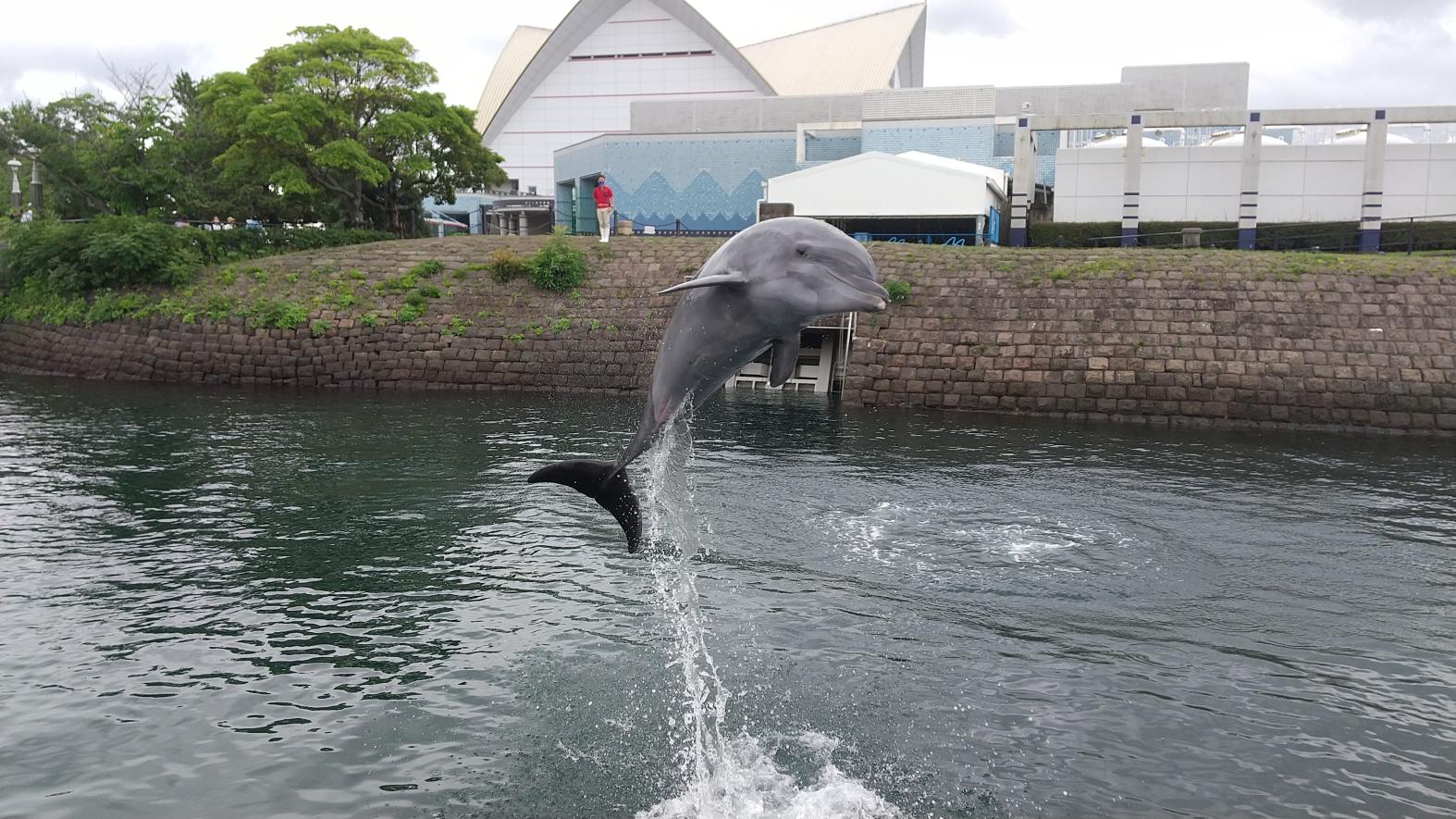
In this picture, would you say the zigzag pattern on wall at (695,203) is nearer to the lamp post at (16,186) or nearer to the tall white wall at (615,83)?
the tall white wall at (615,83)

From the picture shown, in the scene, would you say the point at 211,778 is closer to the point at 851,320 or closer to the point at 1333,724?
the point at 1333,724

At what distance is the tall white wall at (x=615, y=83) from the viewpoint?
228 ft

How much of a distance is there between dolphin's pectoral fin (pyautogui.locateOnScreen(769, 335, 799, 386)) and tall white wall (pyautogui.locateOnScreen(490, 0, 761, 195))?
6483 cm

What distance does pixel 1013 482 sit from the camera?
1872cm

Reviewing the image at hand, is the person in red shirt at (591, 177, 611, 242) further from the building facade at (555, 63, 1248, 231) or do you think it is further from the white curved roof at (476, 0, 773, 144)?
the white curved roof at (476, 0, 773, 144)

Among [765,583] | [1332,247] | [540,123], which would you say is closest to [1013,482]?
[765,583]

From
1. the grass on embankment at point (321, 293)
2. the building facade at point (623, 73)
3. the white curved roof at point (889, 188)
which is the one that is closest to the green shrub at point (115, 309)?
the grass on embankment at point (321, 293)

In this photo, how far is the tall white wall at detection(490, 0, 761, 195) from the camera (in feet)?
228

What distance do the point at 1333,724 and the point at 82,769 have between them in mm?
10323

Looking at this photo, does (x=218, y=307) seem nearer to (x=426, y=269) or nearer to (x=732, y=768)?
(x=426, y=269)

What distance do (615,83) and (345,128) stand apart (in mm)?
34697

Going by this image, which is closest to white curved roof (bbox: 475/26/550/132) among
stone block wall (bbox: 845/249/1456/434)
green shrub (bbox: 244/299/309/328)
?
green shrub (bbox: 244/299/309/328)

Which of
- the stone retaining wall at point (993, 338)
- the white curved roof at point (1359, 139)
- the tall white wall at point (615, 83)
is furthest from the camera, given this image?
the tall white wall at point (615, 83)

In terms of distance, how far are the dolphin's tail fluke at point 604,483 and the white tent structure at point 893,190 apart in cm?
2929
